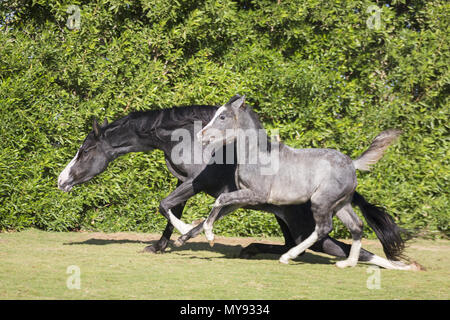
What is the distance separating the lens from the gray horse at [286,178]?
5.64m

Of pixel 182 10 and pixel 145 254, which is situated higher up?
pixel 182 10

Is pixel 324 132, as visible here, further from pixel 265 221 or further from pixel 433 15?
pixel 433 15

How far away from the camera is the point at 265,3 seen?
9.26 metres

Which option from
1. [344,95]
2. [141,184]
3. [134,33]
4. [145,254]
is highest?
[134,33]

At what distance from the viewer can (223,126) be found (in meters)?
Result: 5.72

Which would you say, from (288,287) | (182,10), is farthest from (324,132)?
(288,287)

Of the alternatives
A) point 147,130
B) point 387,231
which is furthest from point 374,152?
A: point 147,130

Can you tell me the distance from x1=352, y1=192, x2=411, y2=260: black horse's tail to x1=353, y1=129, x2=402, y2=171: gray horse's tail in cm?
47

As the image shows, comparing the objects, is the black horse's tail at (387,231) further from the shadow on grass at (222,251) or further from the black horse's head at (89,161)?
the black horse's head at (89,161)

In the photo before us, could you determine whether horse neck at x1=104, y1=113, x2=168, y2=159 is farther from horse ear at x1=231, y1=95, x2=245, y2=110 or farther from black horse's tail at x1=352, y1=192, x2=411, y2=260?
black horse's tail at x1=352, y1=192, x2=411, y2=260

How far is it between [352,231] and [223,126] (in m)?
1.72
